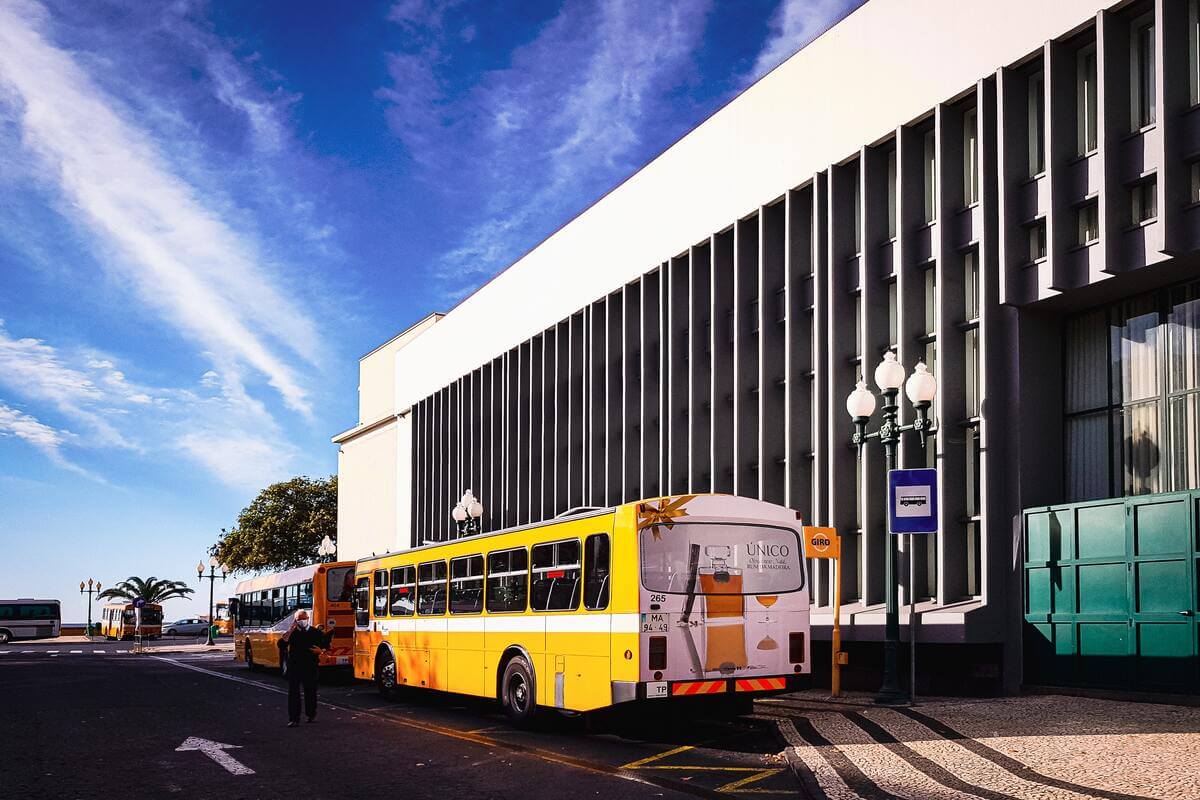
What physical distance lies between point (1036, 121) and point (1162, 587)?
24.6ft

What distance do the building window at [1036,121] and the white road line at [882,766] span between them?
961 centimetres

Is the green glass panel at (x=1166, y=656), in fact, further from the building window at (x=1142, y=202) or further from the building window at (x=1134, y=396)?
the building window at (x=1142, y=202)

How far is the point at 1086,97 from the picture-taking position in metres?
17.9

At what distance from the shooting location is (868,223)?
70.7 ft

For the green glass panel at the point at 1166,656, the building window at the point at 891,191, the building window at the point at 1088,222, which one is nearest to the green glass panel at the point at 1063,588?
the green glass panel at the point at 1166,656

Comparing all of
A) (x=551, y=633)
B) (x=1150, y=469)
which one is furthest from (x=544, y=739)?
(x=1150, y=469)

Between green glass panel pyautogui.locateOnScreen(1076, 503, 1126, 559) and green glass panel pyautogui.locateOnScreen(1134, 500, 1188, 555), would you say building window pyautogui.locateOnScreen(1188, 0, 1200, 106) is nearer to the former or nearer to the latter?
green glass panel pyautogui.locateOnScreen(1134, 500, 1188, 555)

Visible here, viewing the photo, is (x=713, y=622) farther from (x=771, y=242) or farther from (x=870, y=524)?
(x=771, y=242)

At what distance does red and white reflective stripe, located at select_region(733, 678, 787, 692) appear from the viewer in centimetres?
1434

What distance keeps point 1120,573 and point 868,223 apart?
25.8 feet

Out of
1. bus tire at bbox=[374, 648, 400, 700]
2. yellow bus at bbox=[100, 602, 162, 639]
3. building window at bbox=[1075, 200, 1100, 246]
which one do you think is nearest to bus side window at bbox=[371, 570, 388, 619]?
bus tire at bbox=[374, 648, 400, 700]

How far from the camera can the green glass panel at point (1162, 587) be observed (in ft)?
51.5

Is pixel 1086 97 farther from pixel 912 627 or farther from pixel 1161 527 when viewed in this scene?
pixel 912 627

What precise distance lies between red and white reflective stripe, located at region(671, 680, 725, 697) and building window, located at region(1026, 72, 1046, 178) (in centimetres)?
984
